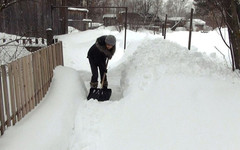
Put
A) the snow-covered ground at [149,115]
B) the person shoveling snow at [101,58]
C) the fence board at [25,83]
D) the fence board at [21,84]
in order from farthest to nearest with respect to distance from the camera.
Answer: the person shoveling snow at [101,58] < the fence board at [25,83] < the fence board at [21,84] < the snow-covered ground at [149,115]

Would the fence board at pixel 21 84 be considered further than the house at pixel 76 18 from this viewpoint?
No

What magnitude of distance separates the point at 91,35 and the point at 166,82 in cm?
1136

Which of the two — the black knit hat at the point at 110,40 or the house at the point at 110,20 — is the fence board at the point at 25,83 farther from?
the house at the point at 110,20

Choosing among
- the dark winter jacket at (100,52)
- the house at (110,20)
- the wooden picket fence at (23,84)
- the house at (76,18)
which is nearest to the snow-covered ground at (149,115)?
the wooden picket fence at (23,84)

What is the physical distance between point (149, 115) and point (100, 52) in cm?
205

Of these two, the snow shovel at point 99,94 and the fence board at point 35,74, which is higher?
the fence board at point 35,74

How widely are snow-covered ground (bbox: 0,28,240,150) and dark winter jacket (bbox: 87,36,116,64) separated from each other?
64 cm

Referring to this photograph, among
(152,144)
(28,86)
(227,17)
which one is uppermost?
(227,17)

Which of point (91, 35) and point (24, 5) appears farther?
point (91, 35)

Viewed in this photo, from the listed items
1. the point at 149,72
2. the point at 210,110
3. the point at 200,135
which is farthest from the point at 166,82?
the point at 200,135

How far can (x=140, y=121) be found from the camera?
3.89 meters

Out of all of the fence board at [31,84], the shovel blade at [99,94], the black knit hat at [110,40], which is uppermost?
the black knit hat at [110,40]

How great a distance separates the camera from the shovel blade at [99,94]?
17.1ft

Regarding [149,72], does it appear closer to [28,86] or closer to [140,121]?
[140,121]
